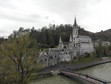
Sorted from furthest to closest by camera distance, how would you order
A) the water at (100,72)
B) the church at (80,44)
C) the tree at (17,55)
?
1. the church at (80,44)
2. the water at (100,72)
3. the tree at (17,55)

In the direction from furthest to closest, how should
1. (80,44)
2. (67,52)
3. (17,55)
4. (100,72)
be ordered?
1. (80,44)
2. (67,52)
3. (100,72)
4. (17,55)

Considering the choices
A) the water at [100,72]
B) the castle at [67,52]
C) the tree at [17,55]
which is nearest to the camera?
the tree at [17,55]

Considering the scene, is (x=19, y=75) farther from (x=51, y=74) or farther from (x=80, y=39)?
(x=80, y=39)

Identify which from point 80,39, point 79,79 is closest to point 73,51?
point 80,39

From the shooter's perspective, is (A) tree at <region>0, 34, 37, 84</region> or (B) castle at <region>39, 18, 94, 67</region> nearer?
(A) tree at <region>0, 34, 37, 84</region>

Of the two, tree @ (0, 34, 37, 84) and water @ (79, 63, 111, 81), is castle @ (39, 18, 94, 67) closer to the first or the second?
water @ (79, 63, 111, 81)

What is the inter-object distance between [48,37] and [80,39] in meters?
20.8

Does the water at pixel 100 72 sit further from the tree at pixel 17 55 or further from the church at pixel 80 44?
the church at pixel 80 44

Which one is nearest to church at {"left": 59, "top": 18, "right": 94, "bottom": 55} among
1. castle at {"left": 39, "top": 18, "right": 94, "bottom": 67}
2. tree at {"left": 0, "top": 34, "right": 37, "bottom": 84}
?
castle at {"left": 39, "top": 18, "right": 94, "bottom": 67}

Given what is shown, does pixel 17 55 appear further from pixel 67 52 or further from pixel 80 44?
pixel 80 44

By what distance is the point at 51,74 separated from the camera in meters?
31.5

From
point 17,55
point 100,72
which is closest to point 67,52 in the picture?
point 100,72

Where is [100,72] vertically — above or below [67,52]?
below

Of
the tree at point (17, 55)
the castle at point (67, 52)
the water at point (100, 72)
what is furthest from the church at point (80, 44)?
the tree at point (17, 55)
